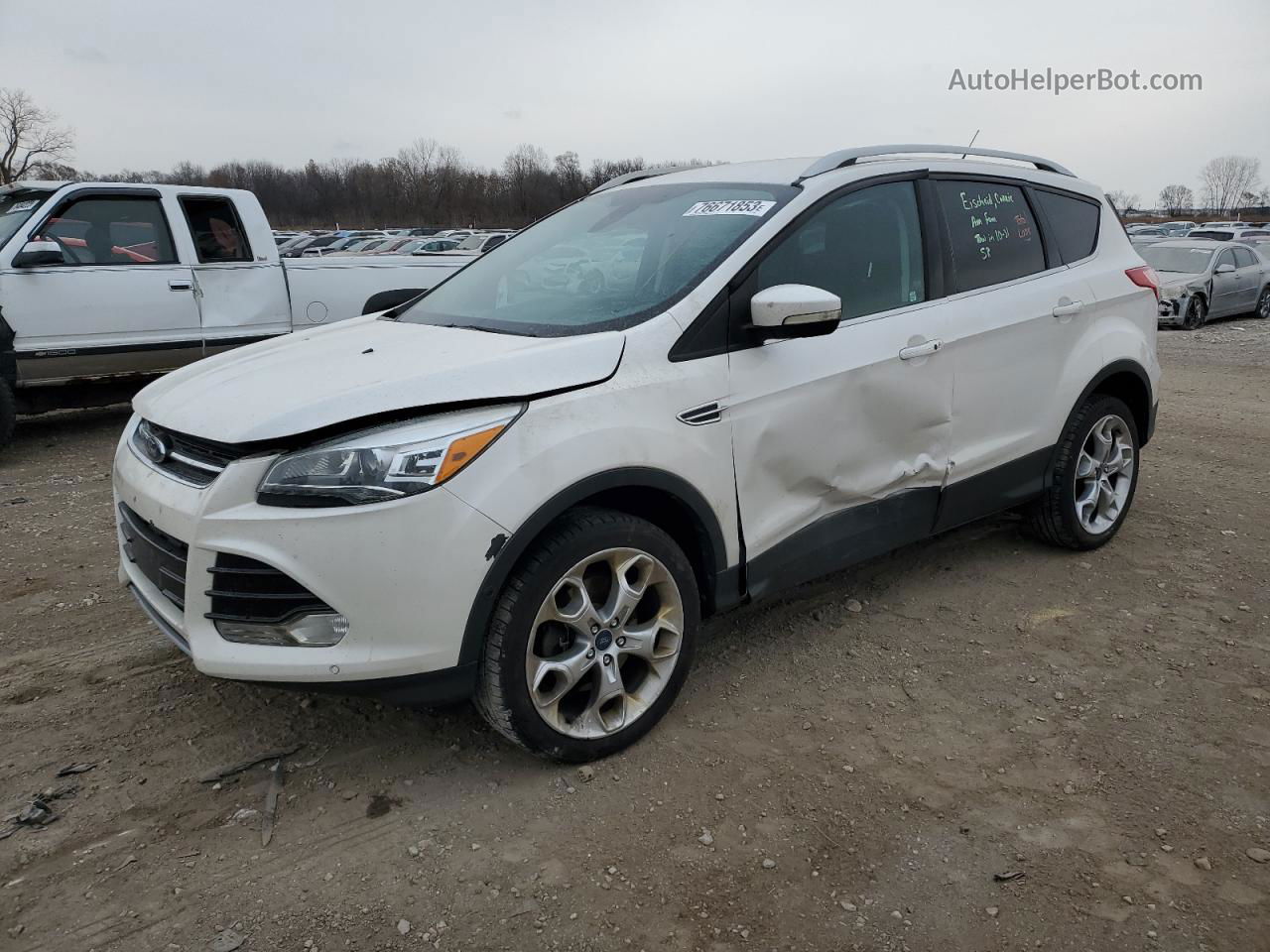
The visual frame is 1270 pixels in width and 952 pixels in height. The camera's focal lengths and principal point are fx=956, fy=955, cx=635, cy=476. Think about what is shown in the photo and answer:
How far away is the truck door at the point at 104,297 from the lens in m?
6.91

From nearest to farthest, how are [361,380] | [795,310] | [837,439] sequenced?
[361,380], [795,310], [837,439]

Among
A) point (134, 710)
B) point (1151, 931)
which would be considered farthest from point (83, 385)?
point (1151, 931)

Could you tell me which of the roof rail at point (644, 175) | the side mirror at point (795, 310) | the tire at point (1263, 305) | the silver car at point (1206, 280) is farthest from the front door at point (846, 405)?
the tire at point (1263, 305)

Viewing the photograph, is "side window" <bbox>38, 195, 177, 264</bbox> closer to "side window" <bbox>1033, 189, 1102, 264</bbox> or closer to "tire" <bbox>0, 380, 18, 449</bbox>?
"tire" <bbox>0, 380, 18, 449</bbox>

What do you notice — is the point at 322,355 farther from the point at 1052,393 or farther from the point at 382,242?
the point at 382,242

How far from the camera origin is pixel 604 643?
2.91 m

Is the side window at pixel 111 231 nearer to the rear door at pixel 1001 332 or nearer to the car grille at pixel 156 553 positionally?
the car grille at pixel 156 553

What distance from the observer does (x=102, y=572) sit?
15.1ft

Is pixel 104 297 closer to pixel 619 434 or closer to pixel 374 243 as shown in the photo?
pixel 619 434

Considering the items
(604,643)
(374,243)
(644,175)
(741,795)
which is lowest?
(741,795)

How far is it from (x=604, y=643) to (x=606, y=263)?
1.44 m

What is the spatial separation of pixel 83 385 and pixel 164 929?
6.10 metres

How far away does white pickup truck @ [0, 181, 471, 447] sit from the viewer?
6891mm

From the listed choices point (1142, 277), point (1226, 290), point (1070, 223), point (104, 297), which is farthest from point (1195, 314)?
point (104, 297)
